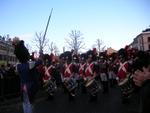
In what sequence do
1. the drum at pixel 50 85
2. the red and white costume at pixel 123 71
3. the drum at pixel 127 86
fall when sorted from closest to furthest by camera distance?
the drum at pixel 127 86 < the red and white costume at pixel 123 71 < the drum at pixel 50 85

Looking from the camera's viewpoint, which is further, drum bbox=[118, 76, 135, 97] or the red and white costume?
the red and white costume

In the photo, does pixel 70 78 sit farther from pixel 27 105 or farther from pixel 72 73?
pixel 27 105

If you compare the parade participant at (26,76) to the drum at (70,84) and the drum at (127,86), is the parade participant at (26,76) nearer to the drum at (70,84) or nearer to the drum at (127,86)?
the drum at (127,86)

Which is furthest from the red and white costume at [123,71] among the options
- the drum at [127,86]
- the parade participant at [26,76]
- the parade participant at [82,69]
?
the parade participant at [26,76]

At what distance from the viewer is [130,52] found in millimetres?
15625

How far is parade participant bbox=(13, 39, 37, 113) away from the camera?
6.91 meters

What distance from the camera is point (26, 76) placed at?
7004mm

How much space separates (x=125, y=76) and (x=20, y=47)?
6.98 meters

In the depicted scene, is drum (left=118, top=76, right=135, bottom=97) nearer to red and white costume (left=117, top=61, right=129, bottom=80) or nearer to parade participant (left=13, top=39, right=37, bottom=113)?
red and white costume (left=117, top=61, right=129, bottom=80)

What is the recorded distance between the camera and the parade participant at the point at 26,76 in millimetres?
6914

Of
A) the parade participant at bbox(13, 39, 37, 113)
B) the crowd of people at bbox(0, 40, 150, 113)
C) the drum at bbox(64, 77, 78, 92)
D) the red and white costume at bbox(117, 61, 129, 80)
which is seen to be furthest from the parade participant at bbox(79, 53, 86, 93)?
the parade participant at bbox(13, 39, 37, 113)

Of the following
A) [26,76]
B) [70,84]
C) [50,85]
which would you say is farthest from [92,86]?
[26,76]

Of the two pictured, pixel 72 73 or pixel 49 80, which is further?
pixel 72 73

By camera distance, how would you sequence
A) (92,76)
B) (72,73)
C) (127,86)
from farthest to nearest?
(72,73), (92,76), (127,86)
